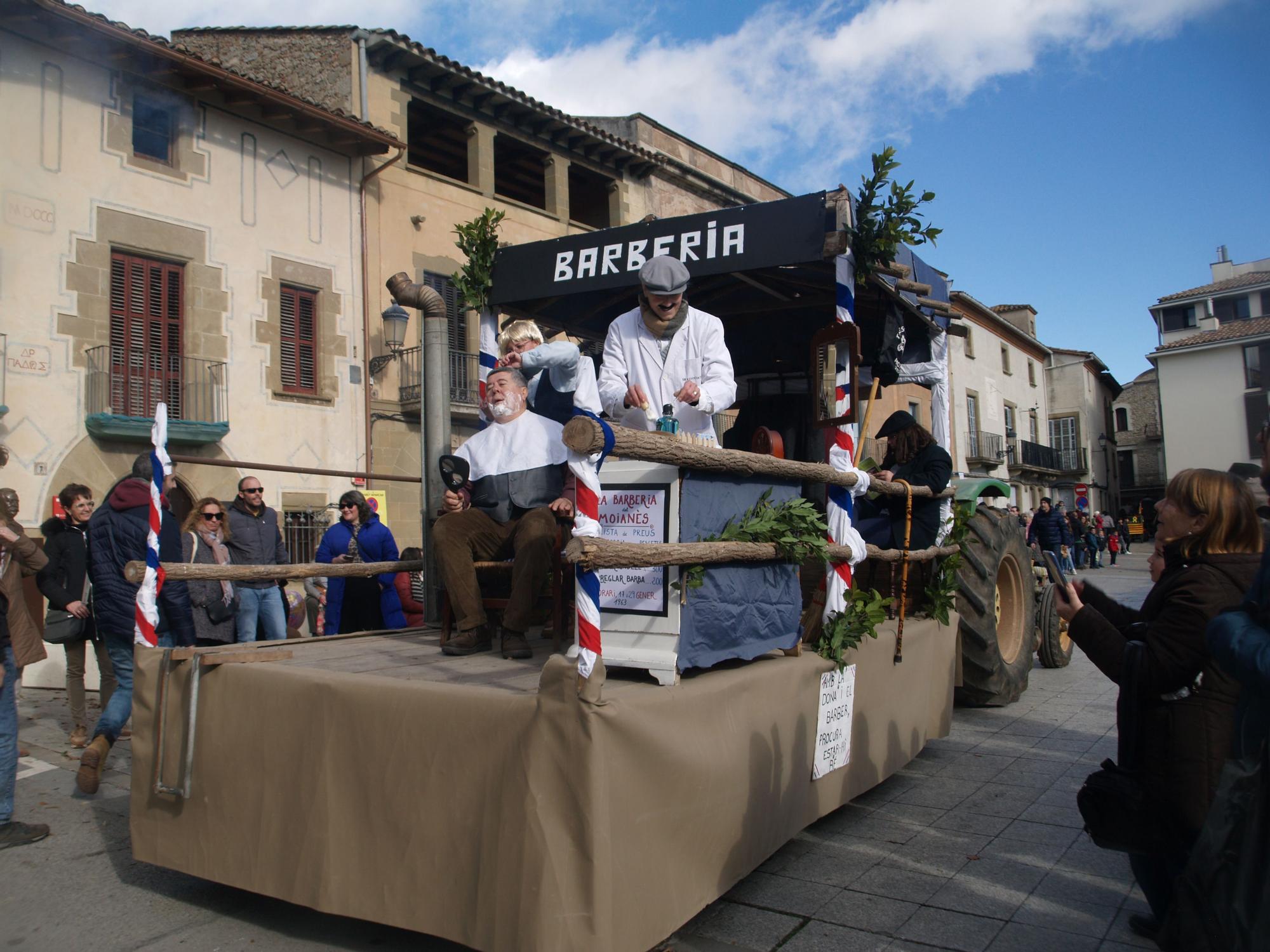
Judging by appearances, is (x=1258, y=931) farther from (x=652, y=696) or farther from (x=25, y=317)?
(x=25, y=317)

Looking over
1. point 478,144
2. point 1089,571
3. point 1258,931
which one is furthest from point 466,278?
point 1089,571

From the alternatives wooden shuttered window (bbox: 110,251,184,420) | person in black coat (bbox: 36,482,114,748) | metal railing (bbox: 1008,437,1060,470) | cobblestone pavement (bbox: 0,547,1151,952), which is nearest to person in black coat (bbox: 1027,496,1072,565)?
cobblestone pavement (bbox: 0,547,1151,952)

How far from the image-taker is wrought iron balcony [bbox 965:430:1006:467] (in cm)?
3700

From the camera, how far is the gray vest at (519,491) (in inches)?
179

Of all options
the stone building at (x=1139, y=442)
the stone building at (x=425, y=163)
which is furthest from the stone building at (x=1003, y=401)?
the stone building at (x=425, y=163)

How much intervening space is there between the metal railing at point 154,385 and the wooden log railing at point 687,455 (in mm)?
12372

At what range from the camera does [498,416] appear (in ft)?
15.5

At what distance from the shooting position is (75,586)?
6875 mm

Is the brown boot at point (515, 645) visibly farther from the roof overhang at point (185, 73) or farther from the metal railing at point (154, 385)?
the roof overhang at point (185, 73)

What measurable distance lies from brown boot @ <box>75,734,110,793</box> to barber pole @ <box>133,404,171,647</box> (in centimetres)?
159

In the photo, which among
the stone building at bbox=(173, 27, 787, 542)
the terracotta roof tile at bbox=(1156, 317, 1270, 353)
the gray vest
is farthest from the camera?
the terracotta roof tile at bbox=(1156, 317, 1270, 353)

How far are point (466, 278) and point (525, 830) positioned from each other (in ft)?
13.1

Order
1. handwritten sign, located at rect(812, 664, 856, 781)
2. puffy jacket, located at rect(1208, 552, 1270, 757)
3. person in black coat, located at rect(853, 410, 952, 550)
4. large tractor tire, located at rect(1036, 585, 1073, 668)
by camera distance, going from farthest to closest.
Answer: large tractor tire, located at rect(1036, 585, 1073, 668) → person in black coat, located at rect(853, 410, 952, 550) → handwritten sign, located at rect(812, 664, 856, 781) → puffy jacket, located at rect(1208, 552, 1270, 757)

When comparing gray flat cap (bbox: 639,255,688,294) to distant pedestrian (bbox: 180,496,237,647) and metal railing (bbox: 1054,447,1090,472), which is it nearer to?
distant pedestrian (bbox: 180,496,237,647)
